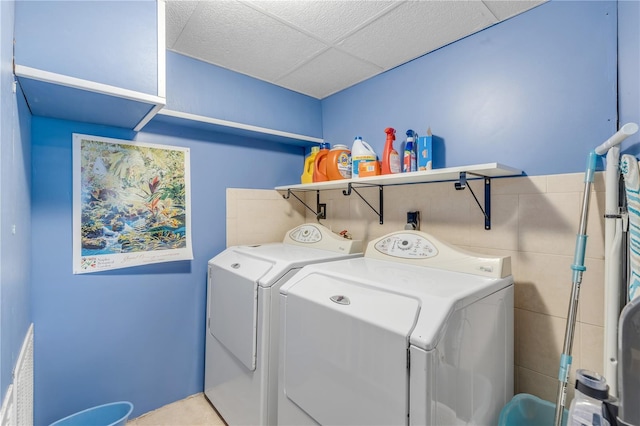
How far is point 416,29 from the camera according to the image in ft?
5.71

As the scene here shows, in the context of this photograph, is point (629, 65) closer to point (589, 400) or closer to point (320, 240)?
→ point (589, 400)

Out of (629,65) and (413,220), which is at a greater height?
(629,65)

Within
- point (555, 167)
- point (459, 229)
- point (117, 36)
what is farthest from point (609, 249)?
point (117, 36)

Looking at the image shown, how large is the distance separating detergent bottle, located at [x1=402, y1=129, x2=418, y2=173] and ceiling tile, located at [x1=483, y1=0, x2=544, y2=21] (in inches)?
28.7

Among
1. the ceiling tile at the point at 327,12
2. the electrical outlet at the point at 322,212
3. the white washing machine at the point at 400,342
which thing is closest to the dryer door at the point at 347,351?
Result: the white washing machine at the point at 400,342

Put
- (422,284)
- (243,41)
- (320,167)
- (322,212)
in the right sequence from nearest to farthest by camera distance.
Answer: (422,284) → (243,41) → (320,167) → (322,212)

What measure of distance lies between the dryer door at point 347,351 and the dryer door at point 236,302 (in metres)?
0.28

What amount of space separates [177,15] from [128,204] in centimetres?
116

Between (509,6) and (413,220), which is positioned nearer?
(509,6)

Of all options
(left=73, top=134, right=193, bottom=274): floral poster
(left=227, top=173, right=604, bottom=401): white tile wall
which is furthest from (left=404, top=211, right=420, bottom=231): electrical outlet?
(left=73, top=134, right=193, bottom=274): floral poster

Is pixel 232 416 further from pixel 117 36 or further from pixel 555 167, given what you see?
pixel 555 167

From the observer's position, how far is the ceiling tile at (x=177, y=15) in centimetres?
155

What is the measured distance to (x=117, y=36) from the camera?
4.35 feet

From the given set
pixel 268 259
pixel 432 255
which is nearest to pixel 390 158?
pixel 432 255
